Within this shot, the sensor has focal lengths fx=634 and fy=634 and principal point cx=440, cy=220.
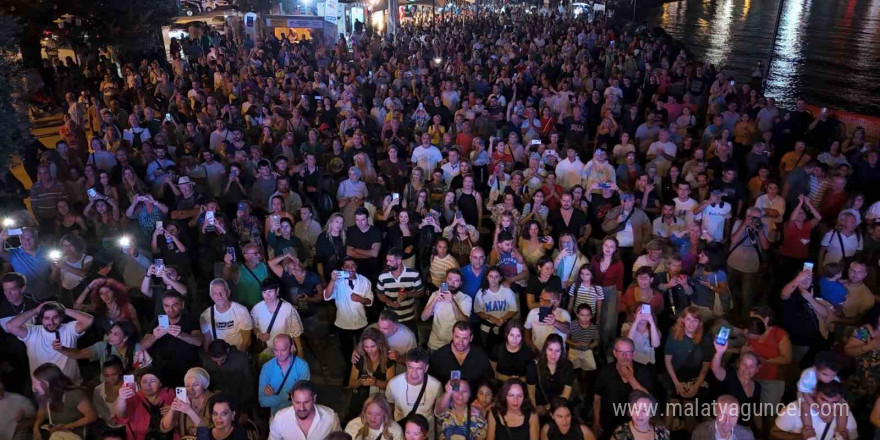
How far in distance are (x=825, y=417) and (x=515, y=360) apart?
2152 millimetres

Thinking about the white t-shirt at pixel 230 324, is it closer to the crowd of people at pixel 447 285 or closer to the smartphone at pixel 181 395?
the crowd of people at pixel 447 285

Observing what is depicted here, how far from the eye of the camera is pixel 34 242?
6.35 m

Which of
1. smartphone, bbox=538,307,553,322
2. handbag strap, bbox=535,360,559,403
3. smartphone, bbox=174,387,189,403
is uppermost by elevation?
smartphone, bbox=174,387,189,403

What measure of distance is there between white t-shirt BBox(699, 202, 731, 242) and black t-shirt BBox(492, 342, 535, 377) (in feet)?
10.5

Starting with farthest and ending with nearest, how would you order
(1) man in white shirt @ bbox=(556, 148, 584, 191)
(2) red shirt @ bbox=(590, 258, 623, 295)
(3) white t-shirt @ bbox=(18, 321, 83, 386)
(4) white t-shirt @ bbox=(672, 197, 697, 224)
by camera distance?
(1) man in white shirt @ bbox=(556, 148, 584, 191) → (4) white t-shirt @ bbox=(672, 197, 697, 224) → (2) red shirt @ bbox=(590, 258, 623, 295) → (3) white t-shirt @ bbox=(18, 321, 83, 386)

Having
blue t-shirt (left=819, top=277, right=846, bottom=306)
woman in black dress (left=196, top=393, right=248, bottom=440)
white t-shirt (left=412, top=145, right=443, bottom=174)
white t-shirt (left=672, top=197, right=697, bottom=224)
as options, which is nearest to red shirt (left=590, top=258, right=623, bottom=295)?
white t-shirt (left=672, top=197, right=697, bottom=224)

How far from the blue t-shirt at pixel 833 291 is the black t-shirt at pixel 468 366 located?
318 cm

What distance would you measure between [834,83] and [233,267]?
3113cm

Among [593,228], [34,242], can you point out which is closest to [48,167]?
[34,242]

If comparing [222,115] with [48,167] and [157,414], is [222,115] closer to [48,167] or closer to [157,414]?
[48,167]

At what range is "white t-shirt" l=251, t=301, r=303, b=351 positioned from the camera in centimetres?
532

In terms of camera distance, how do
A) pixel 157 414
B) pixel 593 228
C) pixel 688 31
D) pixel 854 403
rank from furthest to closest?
pixel 688 31
pixel 593 228
pixel 854 403
pixel 157 414

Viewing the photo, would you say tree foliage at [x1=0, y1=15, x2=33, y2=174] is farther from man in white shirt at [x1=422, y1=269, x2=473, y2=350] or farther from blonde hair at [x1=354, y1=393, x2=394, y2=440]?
blonde hair at [x1=354, y1=393, x2=394, y2=440]

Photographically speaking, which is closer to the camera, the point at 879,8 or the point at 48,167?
the point at 48,167
